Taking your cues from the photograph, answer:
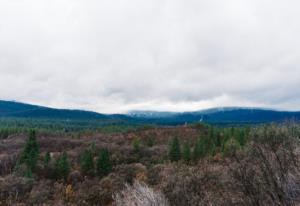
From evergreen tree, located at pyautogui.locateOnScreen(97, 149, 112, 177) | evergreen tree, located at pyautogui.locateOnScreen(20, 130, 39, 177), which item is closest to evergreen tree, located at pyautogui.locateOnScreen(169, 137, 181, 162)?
evergreen tree, located at pyautogui.locateOnScreen(97, 149, 112, 177)

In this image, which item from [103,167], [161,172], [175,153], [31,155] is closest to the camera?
[161,172]

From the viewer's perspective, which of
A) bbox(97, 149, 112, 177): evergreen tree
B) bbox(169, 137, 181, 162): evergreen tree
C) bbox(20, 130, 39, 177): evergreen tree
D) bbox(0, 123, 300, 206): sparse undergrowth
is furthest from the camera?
bbox(169, 137, 181, 162): evergreen tree

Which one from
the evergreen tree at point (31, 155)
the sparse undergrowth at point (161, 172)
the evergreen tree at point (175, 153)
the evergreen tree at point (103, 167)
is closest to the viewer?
the sparse undergrowth at point (161, 172)

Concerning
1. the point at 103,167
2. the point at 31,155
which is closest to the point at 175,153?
Result: the point at 103,167

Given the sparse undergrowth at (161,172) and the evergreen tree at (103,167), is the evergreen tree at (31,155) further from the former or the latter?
the evergreen tree at (103,167)

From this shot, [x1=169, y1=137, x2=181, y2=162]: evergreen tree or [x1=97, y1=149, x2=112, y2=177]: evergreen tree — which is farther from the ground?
[x1=169, y1=137, x2=181, y2=162]: evergreen tree

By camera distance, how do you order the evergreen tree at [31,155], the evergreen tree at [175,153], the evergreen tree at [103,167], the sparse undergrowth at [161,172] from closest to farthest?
the sparse undergrowth at [161,172] < the evergreen tree at [103,167] < the evergreen tree at [31,155] < the evergreen tree at [175,153]

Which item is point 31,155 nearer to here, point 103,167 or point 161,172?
point 103,167

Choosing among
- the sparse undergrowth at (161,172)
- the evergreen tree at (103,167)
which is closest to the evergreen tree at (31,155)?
the sparse undergrowth at (161,172)

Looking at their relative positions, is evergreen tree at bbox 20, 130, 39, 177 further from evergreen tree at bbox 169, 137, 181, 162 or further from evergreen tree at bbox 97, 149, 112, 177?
evergreen tree at bbox 169, 137, 181, 162

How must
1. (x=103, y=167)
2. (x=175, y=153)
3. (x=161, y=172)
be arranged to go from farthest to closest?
(x=175, y=153) → (x=103, y=167) → (x=161, y=172)

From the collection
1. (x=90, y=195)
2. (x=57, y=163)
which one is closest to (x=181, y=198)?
(x=90, y=195)

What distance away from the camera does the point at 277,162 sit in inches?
506

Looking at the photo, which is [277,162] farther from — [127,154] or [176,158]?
[127,154]
